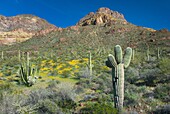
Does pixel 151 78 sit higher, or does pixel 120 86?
pixel 120 86

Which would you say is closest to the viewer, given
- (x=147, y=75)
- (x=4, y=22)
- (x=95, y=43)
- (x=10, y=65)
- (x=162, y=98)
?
(x=162, y=98)

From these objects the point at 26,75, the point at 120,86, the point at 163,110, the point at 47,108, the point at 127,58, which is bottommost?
the point at 163,110

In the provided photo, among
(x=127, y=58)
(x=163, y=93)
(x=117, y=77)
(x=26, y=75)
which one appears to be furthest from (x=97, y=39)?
(x=117, y=77)

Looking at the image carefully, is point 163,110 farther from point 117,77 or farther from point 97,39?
point 97,39

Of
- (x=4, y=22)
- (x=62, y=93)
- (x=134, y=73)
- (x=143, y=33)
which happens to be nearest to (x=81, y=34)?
(x=143, y=33)

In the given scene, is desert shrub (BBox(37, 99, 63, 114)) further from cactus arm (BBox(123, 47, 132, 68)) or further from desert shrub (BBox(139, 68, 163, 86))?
desert shrub (BBox(139, 68, 163, 86))

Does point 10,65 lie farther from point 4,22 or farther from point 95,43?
point 4,22

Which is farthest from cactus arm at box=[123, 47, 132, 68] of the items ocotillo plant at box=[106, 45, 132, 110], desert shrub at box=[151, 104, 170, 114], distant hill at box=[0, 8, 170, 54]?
distant hill at box=[0, 8, 170, 54]

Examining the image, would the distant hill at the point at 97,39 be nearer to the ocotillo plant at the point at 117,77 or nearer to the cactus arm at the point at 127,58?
the cactus arm at the point at 127,58

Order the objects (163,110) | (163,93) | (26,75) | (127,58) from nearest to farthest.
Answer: (163,110)
(127,58)
(163,93)
(26,75)

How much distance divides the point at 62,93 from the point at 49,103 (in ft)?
5.56

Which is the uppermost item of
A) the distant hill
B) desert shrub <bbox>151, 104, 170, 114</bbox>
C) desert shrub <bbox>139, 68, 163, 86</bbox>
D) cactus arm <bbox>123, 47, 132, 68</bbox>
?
the distant hill

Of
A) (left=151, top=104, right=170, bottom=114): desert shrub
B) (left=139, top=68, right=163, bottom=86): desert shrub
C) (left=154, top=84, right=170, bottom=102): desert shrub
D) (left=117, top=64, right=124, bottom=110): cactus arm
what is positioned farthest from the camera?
(left=139, top=68, right=163, bottom=86): desert shrub

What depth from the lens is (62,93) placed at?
1073 cm
